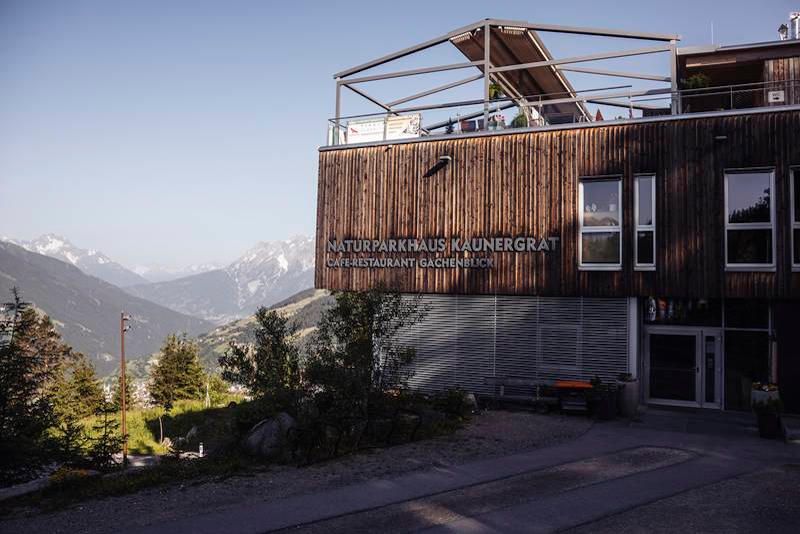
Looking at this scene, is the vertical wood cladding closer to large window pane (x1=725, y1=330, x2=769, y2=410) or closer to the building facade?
the building facade

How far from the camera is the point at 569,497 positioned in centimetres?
987

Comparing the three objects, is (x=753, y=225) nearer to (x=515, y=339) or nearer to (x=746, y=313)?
(x=746, y=313)

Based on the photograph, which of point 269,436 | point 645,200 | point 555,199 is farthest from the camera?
point 555,199

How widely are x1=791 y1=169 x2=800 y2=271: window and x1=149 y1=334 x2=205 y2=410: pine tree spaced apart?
176 ft

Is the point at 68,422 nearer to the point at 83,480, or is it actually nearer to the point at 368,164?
the point at 83,480

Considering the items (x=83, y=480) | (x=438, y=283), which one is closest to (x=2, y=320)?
(x=83, y=480)

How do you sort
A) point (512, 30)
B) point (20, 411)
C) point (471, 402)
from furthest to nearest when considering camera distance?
point (512, 30) → point (471, 402) → point (20, 411)

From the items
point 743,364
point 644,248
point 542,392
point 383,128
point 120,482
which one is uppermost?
point 383,128

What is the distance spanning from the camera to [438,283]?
2017cm

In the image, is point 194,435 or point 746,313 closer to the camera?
point 746,313

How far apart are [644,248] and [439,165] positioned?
6629 millimetres

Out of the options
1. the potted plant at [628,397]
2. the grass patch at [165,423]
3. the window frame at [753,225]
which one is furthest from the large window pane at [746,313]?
the grass patch at [165,423]

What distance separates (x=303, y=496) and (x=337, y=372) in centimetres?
399

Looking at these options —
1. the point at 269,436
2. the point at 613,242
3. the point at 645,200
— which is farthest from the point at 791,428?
the point at 269,436
